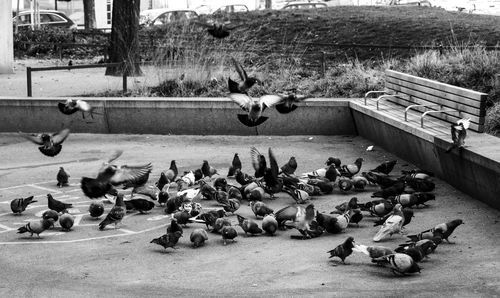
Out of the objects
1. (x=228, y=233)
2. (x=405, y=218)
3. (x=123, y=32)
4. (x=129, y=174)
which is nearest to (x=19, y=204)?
(x=129, y=174)

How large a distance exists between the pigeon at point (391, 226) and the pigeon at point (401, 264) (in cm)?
108

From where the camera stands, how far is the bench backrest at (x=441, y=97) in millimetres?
11016

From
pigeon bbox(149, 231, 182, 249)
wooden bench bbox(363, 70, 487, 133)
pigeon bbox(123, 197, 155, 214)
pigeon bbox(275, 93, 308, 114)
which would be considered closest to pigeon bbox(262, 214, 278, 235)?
pigeon bbox(149, 231, 182, 249)

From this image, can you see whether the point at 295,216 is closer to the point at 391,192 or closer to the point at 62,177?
the point at 391,192

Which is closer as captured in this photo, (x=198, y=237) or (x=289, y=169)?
(x=198, y=237)

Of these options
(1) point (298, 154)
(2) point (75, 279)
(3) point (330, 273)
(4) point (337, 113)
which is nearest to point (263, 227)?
(3) point (330, 273)

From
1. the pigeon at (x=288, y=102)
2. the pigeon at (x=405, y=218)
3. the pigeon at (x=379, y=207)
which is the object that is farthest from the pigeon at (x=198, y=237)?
the pigeon at (x=288, y=102)

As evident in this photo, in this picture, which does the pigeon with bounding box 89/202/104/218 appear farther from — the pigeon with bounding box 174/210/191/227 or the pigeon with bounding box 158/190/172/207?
the pigeon with bounding box 174/210/191/227

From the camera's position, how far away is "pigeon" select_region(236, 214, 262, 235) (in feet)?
29.5

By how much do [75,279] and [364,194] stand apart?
4203 mm

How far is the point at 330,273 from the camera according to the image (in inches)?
306

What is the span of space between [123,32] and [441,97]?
9.48 meters

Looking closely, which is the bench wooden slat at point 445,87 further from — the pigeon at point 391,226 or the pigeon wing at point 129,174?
the pigeon wing at point 129,174

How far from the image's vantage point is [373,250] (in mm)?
7871
